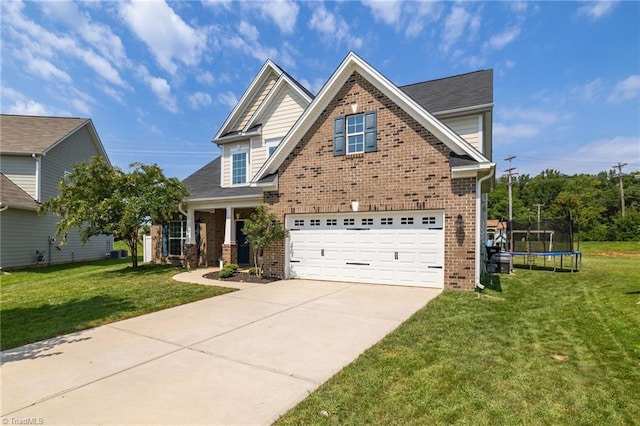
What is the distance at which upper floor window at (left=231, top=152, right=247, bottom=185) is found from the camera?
1530 cm

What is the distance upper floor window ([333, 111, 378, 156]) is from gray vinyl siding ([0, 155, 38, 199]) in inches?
687

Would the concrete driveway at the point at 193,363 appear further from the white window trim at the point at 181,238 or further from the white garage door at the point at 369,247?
the white window trim at the point at 181,238

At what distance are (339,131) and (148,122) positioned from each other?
18.4 m

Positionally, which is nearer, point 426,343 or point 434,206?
point 426,343

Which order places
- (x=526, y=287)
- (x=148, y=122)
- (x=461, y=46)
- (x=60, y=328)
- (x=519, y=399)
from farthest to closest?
1. (x=148, y=122)
2. (x=461, y=46)
3. (x=526, y=287)
4. (x=60, y=328)
5. (x=519, y=399)

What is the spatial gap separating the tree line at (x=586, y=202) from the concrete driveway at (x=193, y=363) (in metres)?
38.1

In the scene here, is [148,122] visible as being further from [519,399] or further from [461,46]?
[519,399]

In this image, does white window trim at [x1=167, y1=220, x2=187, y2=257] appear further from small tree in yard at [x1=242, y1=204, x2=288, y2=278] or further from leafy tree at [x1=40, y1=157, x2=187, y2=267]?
small tree in yard at [x1=242, y1=204, x2=288, y2=278]

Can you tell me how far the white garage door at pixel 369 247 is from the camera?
9.79 meters

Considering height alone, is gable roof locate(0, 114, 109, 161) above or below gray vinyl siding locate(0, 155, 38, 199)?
above

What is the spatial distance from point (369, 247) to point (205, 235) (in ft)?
30.0

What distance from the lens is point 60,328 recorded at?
6.04 metres

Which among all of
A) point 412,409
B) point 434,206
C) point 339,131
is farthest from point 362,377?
point 339,131

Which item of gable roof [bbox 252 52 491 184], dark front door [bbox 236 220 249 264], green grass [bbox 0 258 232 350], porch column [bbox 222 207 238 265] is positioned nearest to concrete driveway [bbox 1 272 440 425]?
green grass [bbox 0 258 232 350]
